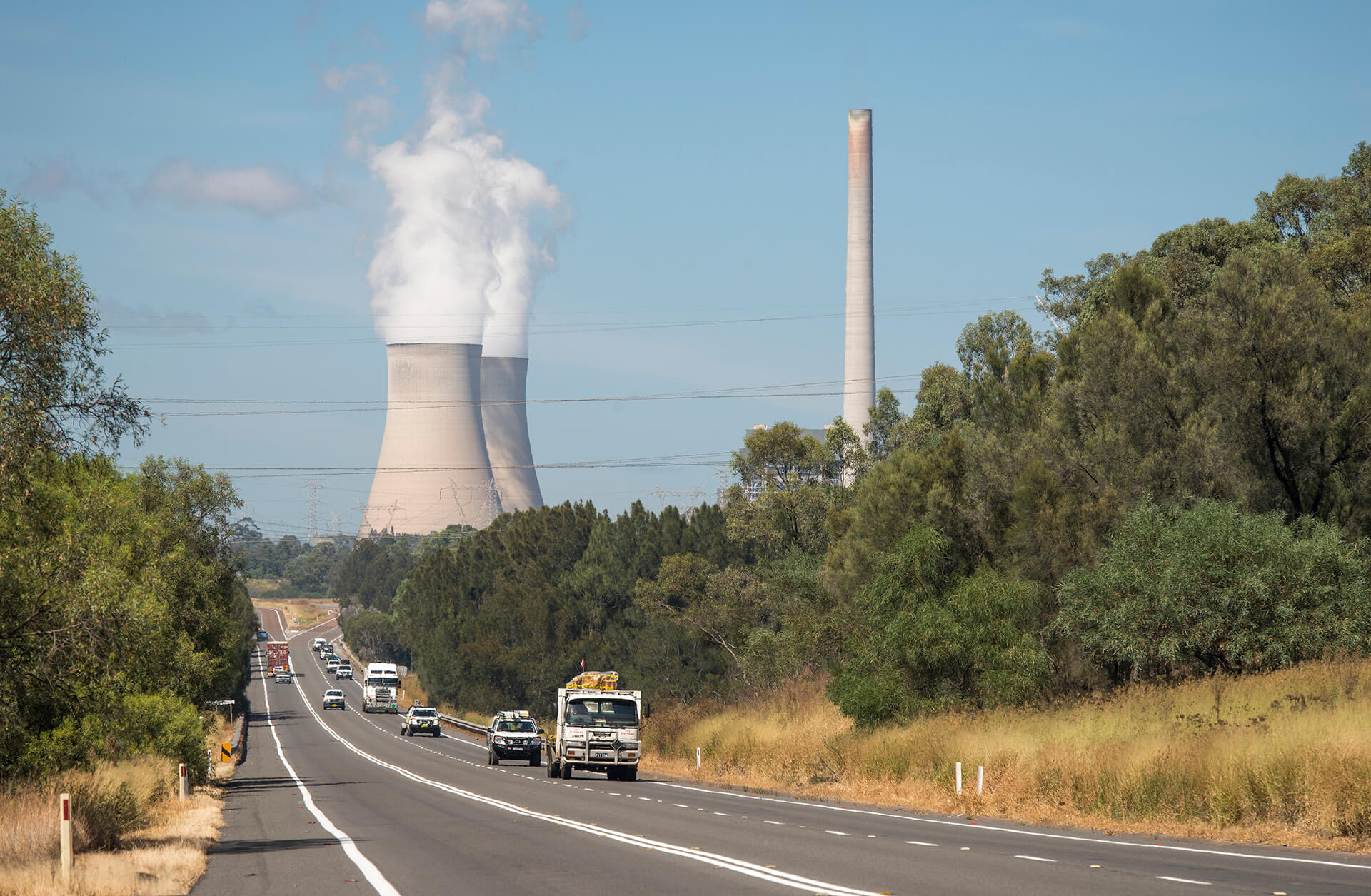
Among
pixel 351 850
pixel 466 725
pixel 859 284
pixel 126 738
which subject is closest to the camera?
pixel 351 850

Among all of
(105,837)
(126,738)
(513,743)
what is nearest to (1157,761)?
(105,837)

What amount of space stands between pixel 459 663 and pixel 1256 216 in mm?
55914

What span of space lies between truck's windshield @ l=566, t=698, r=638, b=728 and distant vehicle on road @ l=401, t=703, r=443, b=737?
37.6 metres

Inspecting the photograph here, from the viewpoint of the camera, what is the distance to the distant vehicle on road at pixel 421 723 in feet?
222

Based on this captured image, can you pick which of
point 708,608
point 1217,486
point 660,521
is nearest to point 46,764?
point 1217,486

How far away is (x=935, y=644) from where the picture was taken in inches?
1123

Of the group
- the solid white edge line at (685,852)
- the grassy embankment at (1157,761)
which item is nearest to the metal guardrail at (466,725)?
the solid white edge line at (685,852)

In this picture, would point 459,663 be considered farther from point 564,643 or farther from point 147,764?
point 147,764

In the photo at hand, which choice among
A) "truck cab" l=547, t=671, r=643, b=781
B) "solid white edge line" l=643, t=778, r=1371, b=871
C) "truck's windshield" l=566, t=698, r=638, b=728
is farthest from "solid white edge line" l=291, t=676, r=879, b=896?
"solid white edge line" l=643, t=778, r=1371, b=871

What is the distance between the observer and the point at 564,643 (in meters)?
82.2

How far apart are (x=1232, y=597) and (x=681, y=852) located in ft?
44.1

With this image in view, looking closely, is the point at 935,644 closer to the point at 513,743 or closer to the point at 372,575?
the point at 513,743

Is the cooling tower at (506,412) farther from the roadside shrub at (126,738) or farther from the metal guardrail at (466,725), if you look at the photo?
the roadside shrub at (126,738)

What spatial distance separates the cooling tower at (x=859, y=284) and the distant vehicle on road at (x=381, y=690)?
35.2 m
